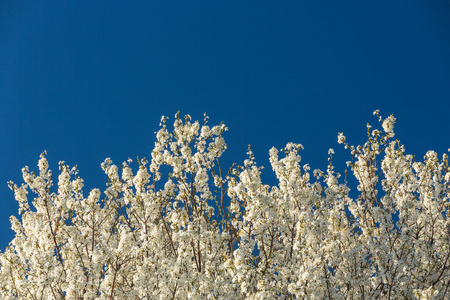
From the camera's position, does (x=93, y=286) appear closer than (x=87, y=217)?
Yes

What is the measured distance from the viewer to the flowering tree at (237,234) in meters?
7.19

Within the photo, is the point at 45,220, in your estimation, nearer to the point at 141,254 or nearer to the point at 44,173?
the point at 44,173

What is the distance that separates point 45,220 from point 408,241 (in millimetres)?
7721

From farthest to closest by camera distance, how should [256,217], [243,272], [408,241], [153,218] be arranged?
[153,218]
[256,217]
[408,241]
[243,272]

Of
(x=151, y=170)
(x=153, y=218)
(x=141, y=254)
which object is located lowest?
(x=141, y=254)

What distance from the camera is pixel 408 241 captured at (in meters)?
7.17

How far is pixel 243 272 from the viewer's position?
6680 mm

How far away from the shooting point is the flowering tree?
23.6 ft

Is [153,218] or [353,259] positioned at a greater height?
[153,218]

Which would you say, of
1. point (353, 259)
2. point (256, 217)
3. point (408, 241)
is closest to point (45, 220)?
point (256, 217)

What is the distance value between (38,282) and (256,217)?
4030 mm

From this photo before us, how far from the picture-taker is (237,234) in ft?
26.4

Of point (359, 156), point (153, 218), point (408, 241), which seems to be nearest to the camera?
point (408, 241)

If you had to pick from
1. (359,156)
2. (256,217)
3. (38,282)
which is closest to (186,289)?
(256,217)
